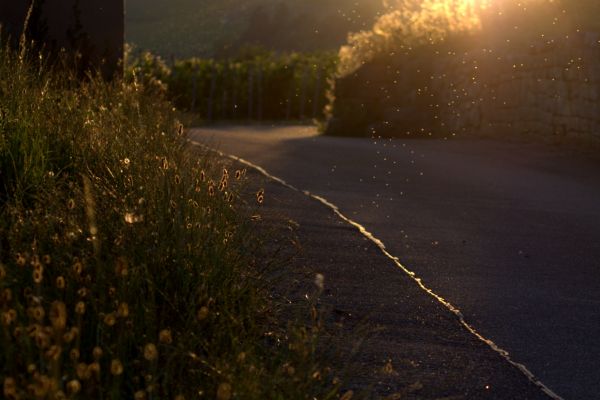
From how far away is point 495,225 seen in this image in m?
9.09

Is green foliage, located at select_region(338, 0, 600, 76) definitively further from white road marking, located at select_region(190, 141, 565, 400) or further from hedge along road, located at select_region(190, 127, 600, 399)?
white road marking, located at select_region(190, 141, 565, 400)

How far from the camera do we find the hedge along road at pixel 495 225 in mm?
5746

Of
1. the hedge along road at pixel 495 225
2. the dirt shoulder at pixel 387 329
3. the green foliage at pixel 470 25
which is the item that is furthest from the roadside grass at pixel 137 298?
the green foliage at pixel 470 25

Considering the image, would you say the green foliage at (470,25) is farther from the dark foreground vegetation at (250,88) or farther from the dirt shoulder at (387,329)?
the dark foreground vegetation at (250,88)

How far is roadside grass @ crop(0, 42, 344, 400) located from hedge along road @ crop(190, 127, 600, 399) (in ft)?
3.83

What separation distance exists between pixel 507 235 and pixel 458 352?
11.2ft

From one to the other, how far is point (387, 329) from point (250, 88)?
31132 mm

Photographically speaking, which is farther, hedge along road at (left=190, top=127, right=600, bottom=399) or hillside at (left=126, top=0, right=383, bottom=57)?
hillside at (left=126, top=0, right=383, bottom=57)

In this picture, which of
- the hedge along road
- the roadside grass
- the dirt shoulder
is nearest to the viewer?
the roadside grass

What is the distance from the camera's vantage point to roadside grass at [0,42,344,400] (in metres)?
3.76

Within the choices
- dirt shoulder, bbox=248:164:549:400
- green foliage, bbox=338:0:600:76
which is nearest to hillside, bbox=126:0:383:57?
green foliage, bbox=338:0:600:76

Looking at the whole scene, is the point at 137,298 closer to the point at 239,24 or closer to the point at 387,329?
the point at 387,329

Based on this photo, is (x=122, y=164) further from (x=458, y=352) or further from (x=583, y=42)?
(x=583, y=42)

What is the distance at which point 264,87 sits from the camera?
122 ft
